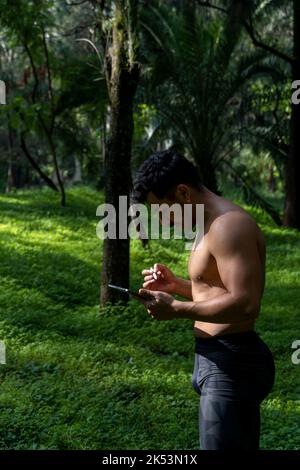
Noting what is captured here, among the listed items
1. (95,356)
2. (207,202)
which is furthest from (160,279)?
(95,356)

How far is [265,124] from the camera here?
16688 mm

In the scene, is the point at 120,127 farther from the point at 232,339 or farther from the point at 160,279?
the point at 232,339

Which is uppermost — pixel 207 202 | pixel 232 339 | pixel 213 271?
pixel 207 202

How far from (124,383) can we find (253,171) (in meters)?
26.3

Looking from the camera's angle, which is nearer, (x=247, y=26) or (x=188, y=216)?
(x=188, y=216)

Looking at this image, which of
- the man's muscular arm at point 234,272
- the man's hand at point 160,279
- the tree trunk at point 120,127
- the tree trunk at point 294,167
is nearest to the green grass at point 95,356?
the tree trunk at point 120,127

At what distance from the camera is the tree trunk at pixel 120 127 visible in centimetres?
720

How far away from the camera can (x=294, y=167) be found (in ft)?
47.0

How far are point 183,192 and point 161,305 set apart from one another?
46 cm

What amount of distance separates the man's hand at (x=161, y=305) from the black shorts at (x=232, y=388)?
0.21 metres

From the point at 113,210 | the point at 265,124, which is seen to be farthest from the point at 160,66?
the point at 113,210

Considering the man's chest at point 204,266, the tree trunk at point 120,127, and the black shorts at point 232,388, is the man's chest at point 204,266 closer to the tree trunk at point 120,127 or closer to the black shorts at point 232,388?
the black shorts at point 232,388

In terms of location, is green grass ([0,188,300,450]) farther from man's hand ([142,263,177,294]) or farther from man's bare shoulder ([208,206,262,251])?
man's bare shoulder ([208,206,262,251])
